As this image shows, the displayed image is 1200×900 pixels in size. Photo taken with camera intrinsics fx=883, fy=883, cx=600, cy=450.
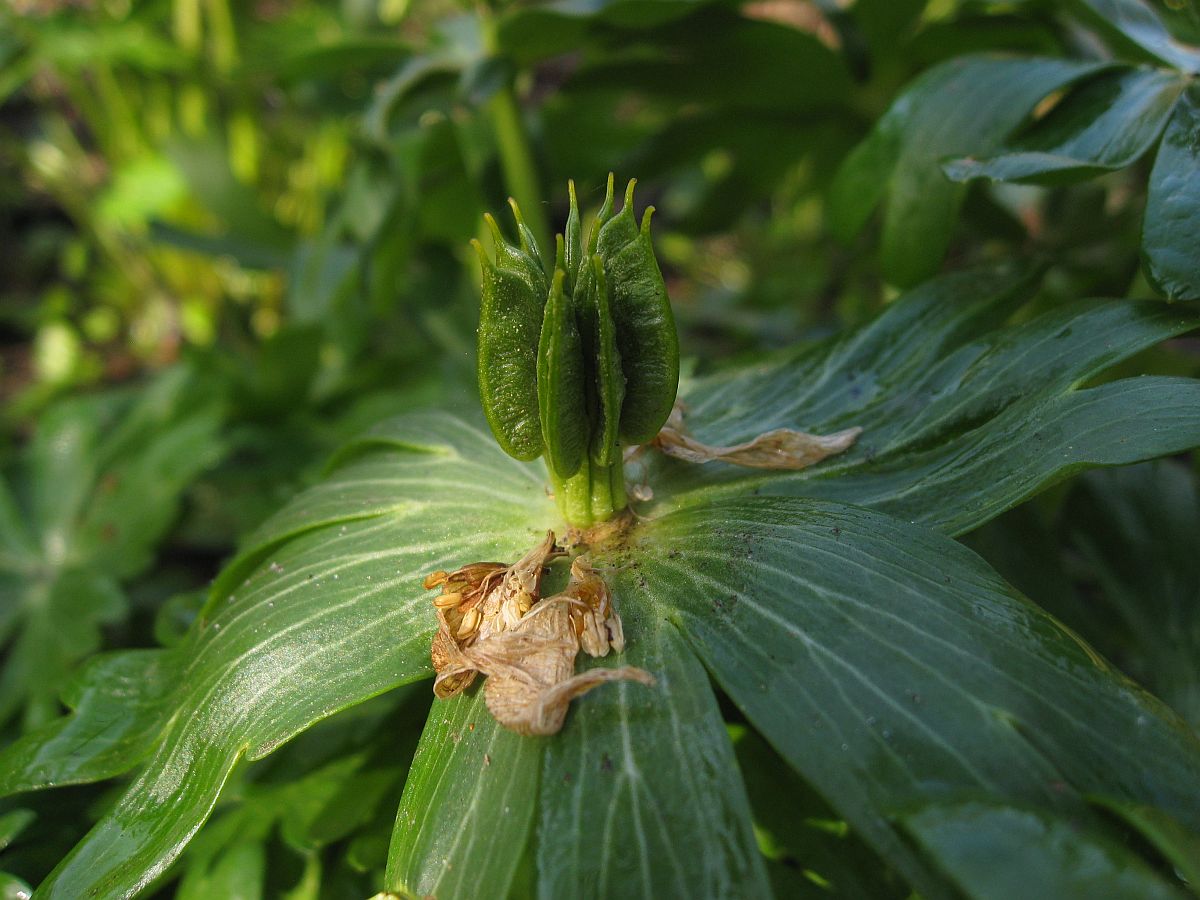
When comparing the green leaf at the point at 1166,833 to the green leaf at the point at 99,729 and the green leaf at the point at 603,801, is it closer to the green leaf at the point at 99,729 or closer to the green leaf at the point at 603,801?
the green leaf at the point at 603,801

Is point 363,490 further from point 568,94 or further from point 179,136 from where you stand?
point 179,136

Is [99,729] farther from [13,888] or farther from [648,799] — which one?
[648,799]

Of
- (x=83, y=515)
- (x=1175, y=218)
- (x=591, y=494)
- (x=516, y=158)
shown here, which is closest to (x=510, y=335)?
(x=591, y=494)

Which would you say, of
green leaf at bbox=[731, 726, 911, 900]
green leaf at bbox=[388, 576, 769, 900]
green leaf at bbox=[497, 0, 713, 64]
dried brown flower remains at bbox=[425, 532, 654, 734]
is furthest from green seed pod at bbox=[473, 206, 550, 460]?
green leaf at bbox=[497, 0, 713, 64]

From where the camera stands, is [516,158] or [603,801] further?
[516,158]

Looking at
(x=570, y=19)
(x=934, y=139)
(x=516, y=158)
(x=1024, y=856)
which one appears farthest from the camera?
(x=516, y=158)

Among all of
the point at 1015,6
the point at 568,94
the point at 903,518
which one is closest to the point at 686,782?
the point at 903,518

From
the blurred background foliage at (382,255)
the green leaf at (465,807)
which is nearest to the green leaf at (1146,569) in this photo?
the blurred background foliage at (382,255)
